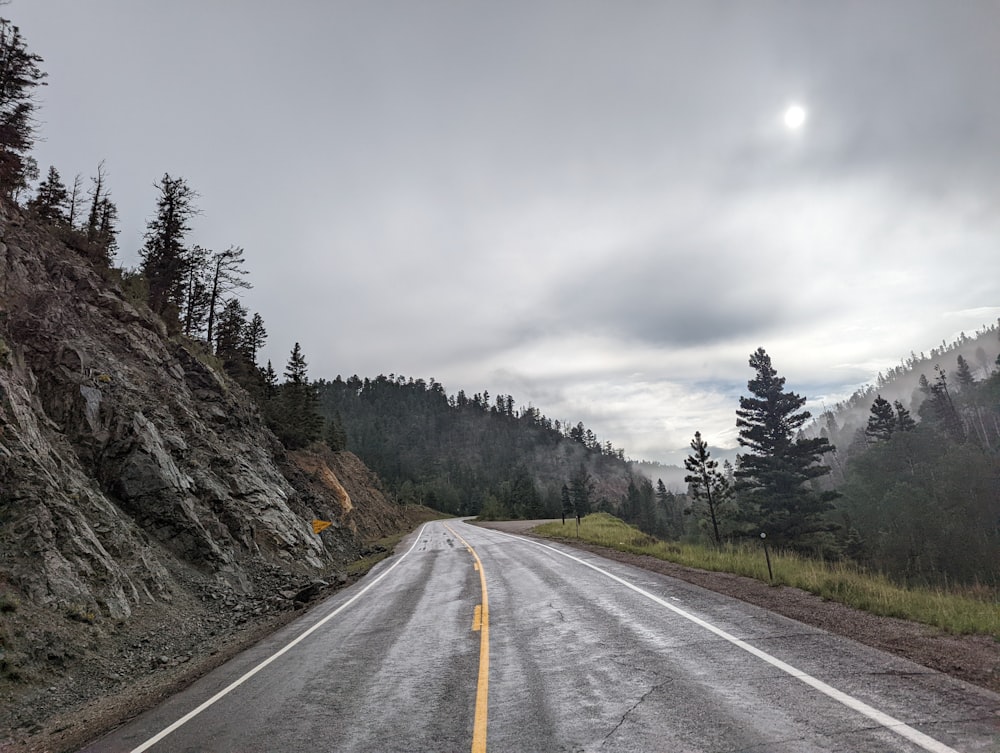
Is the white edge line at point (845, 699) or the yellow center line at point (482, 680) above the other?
the white edge line at point (845, 699)

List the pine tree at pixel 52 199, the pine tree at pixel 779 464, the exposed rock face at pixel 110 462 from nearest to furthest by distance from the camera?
the exposed rock face at pixel 110 462
the pine tree at pixel 52 199
the pine tree at pixel 779 464

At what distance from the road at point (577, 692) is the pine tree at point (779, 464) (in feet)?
117

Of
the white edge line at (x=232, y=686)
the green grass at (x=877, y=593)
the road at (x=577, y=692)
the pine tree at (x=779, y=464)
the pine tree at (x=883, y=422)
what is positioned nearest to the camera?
the road at (x=577, y=692)

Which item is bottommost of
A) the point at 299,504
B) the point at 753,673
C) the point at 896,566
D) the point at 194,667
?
the point at 896,566

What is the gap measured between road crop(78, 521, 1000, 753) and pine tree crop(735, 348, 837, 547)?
35.7 metres

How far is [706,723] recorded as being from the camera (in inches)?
194

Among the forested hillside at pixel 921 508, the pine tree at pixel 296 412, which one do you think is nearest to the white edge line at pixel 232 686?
the pine tree at pixel 296 412

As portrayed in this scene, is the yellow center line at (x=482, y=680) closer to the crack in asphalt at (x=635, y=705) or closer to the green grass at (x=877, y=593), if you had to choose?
the crack in asphalt at (x=635, y=705)

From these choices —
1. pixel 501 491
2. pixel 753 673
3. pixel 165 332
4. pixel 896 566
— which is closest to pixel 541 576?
pixel 753 673

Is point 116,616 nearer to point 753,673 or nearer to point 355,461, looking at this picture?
point 753,673

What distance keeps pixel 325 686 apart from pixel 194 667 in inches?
153

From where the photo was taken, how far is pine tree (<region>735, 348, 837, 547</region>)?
1590 inches

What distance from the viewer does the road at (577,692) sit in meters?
4.68

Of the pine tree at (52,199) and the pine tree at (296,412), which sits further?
the pine tree at (296,412)
